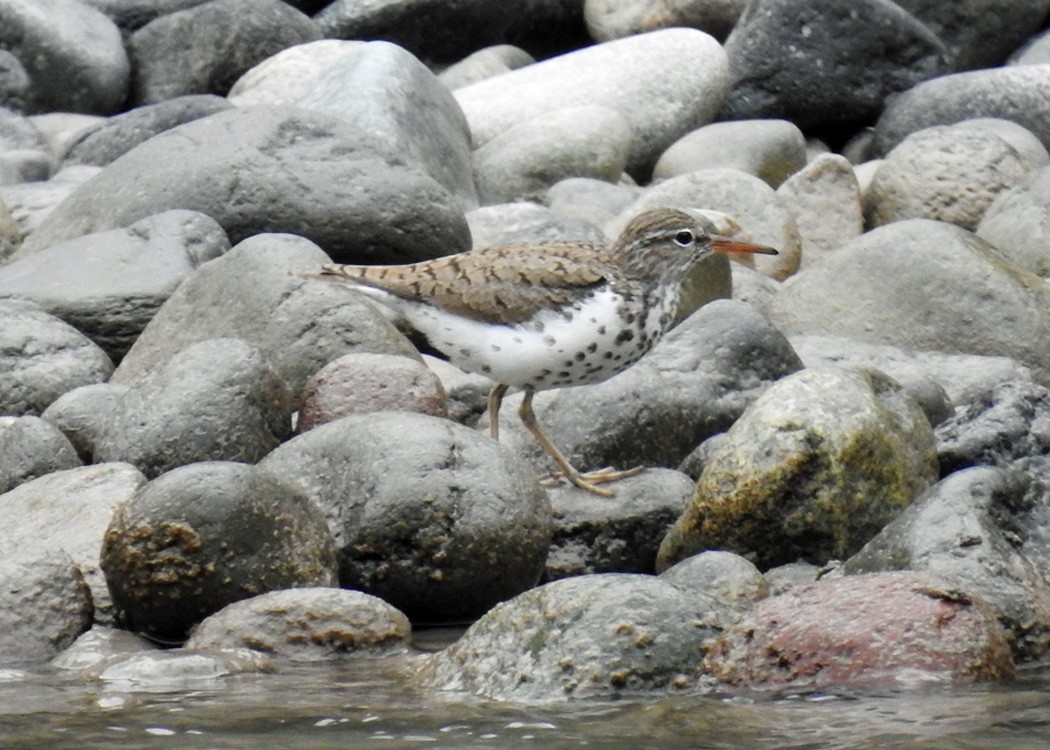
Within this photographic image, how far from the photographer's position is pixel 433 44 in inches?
718

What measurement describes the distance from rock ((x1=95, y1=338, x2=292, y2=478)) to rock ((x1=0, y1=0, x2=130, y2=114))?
31.7ft

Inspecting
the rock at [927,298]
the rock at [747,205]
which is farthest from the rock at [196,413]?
the rock at [747,205]

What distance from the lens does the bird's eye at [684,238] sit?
8.34 meters

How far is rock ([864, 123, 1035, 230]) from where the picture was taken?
12.4 m

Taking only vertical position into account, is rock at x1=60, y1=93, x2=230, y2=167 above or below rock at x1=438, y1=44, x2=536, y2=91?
below

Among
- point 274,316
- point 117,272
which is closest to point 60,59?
point 117,272

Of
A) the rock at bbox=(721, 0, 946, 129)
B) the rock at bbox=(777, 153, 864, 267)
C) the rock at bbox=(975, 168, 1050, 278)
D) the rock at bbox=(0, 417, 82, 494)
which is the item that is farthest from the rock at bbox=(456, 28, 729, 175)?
the rock at bbox=(0, 417, 82, 494)

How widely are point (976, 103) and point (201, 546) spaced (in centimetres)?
1021

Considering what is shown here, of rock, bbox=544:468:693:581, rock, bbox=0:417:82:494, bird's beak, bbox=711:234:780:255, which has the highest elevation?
bird's beak, bbox=711:234:780:255

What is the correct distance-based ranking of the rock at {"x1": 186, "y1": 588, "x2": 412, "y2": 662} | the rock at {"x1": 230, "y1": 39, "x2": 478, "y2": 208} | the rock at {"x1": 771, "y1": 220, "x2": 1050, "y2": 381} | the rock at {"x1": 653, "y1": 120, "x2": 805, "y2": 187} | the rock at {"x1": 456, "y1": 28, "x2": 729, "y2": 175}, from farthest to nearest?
the rock at {"x1": 456, "y1": 28, "x2": 729, "y2": 175} → the rock at {"x1": 653, "y1": 120, "x2": 805, "y2": 187} → the rock at {"x1": 230, "y1": 39, "x2": 478, "y2": 208} → the rock at {"x1": 771, "y1": 220, "x2": 1050, "y2": 381} → the rock at {"x1": 186, "y1": 588, "x2": 412, "y2": 662}

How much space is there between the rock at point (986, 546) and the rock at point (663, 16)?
11.5 m

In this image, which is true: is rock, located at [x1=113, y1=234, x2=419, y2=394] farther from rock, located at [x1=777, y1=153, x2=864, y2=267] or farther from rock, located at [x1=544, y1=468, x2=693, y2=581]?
rock, located at [x1=777, y1=153, x2=864, y2=267]

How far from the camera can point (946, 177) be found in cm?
1244

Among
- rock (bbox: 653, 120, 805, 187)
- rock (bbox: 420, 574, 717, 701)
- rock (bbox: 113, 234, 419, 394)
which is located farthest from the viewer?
rock (bbox: 653, 120, 805, 187)
